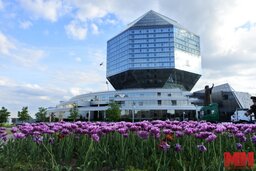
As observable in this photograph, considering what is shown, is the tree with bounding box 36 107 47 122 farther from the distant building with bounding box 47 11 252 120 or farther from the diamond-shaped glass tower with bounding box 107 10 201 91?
the diamond-shaped glass tower with bounding box 107 10 201 91

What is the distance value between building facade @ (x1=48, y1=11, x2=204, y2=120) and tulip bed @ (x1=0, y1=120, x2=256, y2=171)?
8862 cm

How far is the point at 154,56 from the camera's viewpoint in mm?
124938

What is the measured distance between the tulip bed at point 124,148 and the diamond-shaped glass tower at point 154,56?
380 ft

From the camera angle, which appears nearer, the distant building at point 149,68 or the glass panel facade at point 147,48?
the distant building at point 149,68

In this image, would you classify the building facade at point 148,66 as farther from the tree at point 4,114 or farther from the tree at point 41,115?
the tree at point 4,114

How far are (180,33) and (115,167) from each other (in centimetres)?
13202

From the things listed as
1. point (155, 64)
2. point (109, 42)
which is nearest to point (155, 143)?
point (155, 64)

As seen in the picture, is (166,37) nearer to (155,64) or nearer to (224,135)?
(155,64)

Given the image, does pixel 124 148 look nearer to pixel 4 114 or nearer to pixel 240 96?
pixel 4 114

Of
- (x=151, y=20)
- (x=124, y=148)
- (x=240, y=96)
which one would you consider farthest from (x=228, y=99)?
(x=124, y=148)

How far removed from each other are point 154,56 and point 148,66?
5.37m

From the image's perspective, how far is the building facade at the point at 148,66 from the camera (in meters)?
99.9

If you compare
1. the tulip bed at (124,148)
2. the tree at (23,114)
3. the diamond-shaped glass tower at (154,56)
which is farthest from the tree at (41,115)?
the tulip bed at (124,148)

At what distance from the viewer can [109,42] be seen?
15150 cm
